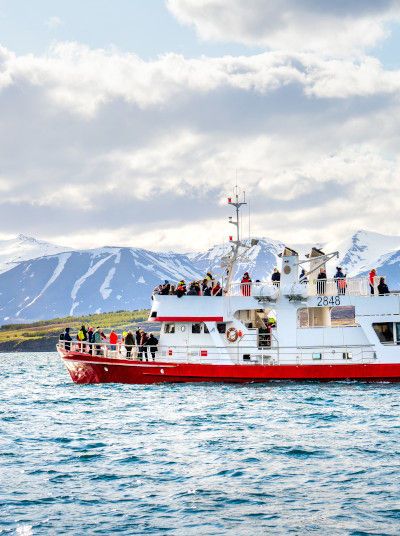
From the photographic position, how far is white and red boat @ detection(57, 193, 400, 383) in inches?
1478

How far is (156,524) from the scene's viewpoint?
1435 cm

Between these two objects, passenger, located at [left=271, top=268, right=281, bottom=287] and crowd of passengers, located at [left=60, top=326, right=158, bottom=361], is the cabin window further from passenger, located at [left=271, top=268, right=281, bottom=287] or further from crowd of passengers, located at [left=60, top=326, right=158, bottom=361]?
crowd of passengers, located at [left=60, top=326, right=158, bottom=361]

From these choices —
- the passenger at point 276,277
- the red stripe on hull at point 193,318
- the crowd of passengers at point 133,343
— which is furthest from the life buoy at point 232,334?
the crowd of passengers at point 133,343

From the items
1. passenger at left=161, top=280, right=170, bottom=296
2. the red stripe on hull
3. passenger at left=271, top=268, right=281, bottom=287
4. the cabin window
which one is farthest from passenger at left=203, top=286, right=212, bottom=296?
the cabin window

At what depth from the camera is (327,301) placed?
38.7m

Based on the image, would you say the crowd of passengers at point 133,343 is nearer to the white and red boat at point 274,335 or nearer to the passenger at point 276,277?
the white and red boat at point 274,335

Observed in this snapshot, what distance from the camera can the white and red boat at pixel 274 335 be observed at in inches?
1478

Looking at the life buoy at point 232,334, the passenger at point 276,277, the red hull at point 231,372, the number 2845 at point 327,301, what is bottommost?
the red hull at point 231,372

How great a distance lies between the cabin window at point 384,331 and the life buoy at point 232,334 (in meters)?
7.72

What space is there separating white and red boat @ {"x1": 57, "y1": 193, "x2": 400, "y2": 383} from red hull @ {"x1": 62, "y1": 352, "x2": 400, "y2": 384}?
0.05 metres

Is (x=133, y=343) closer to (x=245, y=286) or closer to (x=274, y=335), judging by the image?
(x=245, y=286)

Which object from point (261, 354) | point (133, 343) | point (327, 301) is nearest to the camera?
point (261, 354)

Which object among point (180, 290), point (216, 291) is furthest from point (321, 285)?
point (180, 290)

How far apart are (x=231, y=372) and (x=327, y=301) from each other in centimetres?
686
